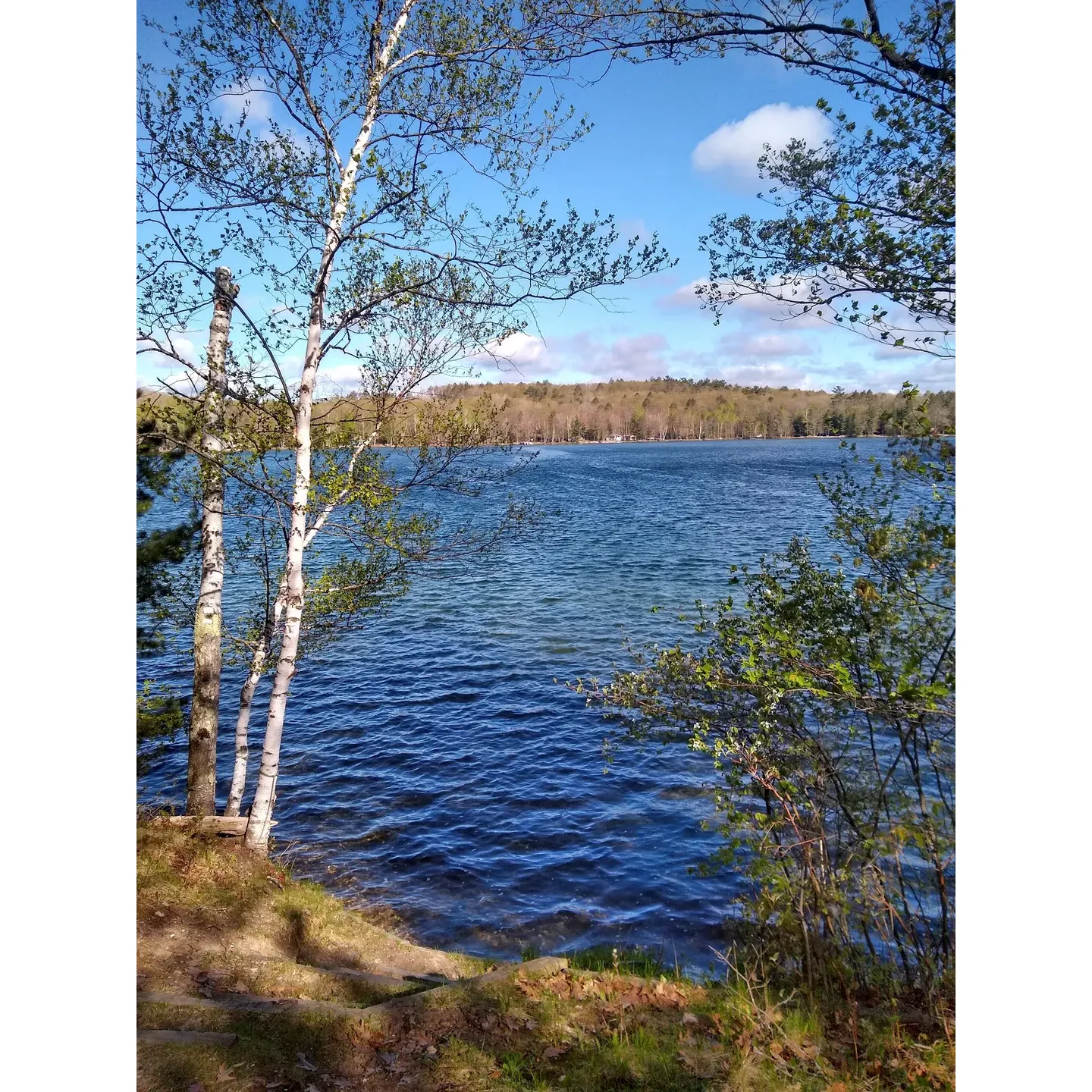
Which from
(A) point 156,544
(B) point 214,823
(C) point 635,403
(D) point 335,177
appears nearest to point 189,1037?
(B) point 214,823

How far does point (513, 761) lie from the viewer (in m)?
9.99

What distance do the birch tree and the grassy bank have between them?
191 cm

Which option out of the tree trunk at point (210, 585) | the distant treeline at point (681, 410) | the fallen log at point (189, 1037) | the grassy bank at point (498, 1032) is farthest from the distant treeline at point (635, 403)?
the fallen log at point (189, 1037)

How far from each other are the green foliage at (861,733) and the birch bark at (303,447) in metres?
3.13

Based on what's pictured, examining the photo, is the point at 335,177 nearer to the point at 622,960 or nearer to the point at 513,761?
the point at 622,960

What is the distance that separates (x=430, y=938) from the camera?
6.56m

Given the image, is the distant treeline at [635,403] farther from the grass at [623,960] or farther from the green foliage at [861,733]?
the grass at [623,960]

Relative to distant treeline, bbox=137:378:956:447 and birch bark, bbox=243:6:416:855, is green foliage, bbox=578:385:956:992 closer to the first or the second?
distant treeline, bbox=137:378:956:447

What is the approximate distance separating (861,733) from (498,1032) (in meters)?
3.00

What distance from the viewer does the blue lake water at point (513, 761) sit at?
23.2ft

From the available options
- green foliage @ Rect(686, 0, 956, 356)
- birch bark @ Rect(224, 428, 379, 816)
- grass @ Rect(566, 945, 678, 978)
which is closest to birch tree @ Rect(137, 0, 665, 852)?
birch bark @ Rect(224, 428, 379, 816)
